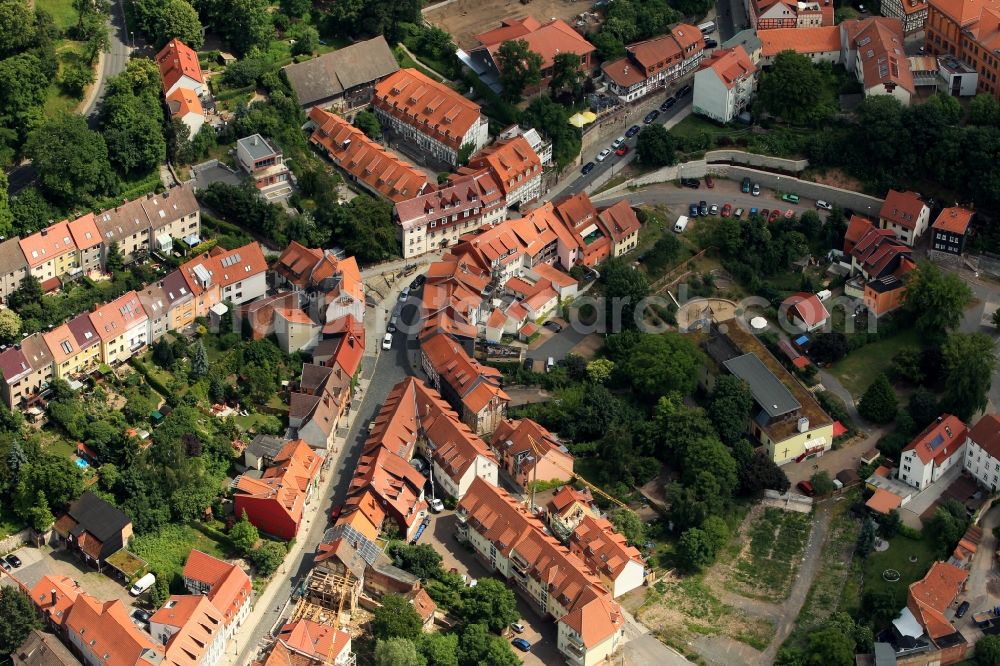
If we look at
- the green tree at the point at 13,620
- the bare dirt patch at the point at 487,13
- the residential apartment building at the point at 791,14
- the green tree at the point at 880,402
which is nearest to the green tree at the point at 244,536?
the green tree at the point at 13,620

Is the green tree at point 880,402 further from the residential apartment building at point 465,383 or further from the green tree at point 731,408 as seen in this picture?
the residential apartment building at point 465,383

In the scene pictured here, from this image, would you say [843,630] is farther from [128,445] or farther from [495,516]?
[128,445]

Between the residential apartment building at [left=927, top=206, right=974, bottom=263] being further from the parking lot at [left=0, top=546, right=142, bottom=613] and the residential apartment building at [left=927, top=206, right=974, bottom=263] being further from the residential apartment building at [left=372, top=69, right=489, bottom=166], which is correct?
the parking lot at [left=0, top=546, right=142, bottom=613]

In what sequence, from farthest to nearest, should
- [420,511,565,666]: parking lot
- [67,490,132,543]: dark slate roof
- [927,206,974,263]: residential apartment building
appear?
[927,206,974,263]: residential apartment building < [420,511,565,666]: parking lot < [67,490,132,543]: dark slate roof

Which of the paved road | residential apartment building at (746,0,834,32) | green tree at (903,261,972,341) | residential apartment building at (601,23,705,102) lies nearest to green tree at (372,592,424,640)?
green tree at (903,261,972,341)

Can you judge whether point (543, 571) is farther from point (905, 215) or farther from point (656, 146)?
point (905, 215)
